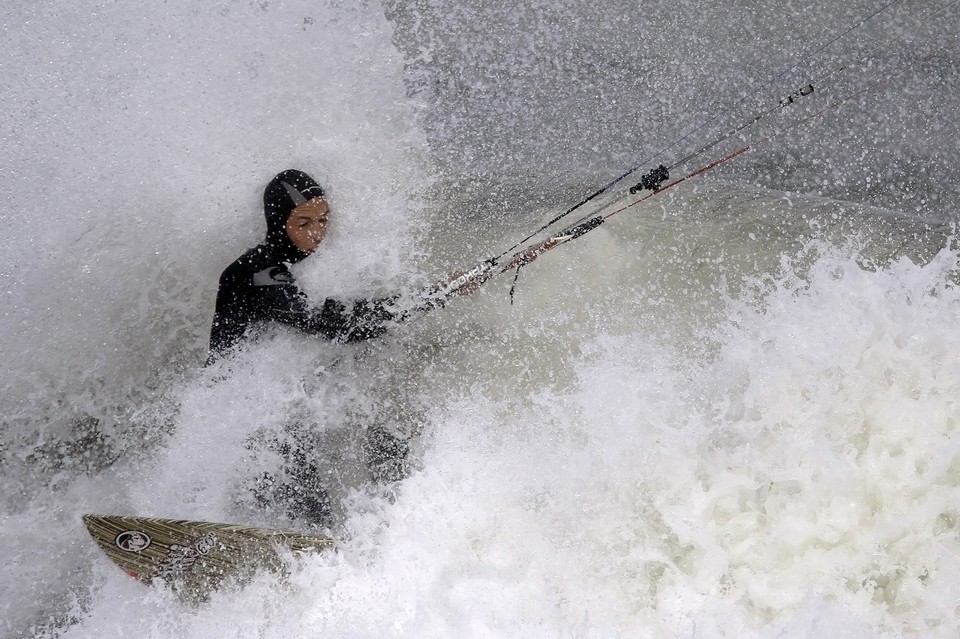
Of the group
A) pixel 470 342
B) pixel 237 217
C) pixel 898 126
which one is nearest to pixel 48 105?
pixel 237 217

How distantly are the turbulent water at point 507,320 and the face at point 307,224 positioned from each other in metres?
0.04

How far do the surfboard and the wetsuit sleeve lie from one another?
40cm

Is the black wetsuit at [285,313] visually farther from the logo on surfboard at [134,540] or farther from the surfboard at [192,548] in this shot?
the logo on surfboard at [134,540]

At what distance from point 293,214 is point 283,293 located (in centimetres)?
16

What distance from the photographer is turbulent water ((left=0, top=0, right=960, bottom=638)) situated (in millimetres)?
1269

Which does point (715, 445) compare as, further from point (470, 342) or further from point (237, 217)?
point (237, 217)

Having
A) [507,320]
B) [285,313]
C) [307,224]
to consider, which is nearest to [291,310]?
[285,313]

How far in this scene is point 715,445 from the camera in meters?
1.32

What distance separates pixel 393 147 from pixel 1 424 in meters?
1.00

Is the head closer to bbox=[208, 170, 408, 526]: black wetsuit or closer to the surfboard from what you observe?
bbox=[208, 170, 408, 526]: black wetsuit

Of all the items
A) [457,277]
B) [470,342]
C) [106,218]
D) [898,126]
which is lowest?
[898,126]

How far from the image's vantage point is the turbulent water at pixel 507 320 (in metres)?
1.27

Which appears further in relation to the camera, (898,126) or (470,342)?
(898,126)

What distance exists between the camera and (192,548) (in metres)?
1.26
